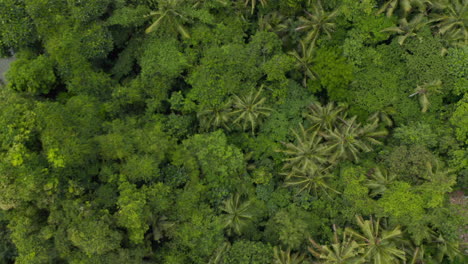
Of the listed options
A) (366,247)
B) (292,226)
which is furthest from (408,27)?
(292,226)

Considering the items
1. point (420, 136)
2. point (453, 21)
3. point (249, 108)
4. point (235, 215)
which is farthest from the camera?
point (249, 108)

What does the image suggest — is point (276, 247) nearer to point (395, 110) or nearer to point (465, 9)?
point (395, 110)

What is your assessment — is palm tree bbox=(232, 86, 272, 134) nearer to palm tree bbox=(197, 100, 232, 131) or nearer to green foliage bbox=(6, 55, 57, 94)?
palm tree bbox=(197, 100, 232, 131)

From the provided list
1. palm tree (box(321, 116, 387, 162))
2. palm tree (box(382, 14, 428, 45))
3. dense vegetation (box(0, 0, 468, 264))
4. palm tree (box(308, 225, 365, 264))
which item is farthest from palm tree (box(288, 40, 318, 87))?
palm tree (box(308, 225, 365, 264))

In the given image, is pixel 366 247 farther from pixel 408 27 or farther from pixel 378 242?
pixel 408 27

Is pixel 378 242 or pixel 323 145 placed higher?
pixel 323 145

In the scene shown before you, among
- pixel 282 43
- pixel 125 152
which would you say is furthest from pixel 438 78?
pixel 125 152

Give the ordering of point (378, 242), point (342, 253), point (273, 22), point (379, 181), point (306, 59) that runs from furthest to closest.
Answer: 1. point (273, 22)
2. point (306, 59)
3. point (379, 181)
4. point (378, 242)
5. point (342, 253)

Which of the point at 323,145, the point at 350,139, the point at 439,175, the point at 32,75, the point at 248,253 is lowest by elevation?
the point at 248,253
